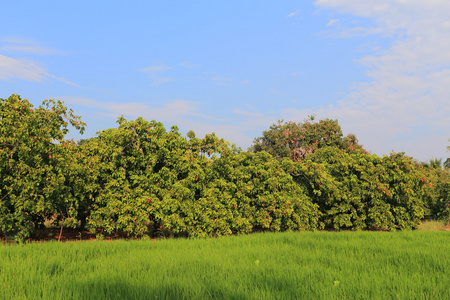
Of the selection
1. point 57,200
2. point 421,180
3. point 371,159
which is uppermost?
point 371,159

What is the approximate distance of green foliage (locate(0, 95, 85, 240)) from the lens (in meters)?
9.85

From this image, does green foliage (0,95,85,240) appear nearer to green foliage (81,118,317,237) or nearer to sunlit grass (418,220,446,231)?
green foliage (81,118,317,237)

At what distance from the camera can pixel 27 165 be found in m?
9.95

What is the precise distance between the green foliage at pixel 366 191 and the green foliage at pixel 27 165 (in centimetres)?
883

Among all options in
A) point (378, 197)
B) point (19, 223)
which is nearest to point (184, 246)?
point (19, 223)

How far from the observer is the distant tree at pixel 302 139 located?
72.8 ft

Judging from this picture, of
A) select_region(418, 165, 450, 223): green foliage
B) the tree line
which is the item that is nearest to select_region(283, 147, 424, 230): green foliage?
the tree line

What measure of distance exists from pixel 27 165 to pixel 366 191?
13326 mm

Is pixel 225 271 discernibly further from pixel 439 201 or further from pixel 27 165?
pixel 439 201

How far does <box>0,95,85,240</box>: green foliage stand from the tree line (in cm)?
3

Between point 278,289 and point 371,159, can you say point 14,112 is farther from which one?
point 371,159

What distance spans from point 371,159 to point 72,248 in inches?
510

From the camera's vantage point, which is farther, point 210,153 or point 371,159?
point 371,159

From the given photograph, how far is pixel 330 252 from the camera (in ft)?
25.8
